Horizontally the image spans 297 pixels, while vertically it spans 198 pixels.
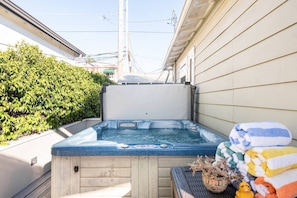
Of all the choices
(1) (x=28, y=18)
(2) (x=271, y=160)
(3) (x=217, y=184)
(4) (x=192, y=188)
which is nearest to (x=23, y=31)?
(1) (x=28, y=18)

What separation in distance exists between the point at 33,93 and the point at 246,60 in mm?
3230

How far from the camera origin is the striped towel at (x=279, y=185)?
0.95m

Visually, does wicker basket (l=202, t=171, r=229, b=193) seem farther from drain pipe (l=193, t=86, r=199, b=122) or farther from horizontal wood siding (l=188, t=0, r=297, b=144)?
→ drain pipe (l=193, t=86, r=199, b=122)

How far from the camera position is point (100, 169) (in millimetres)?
2137

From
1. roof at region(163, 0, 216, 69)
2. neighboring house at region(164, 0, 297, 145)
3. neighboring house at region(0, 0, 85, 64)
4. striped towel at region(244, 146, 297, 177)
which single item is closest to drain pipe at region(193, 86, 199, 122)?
neighboring house at region(164, 0, 297, 145)

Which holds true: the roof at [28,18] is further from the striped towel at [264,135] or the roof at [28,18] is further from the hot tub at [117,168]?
the striped towel at [264,135]

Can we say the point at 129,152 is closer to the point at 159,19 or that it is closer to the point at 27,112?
the point at 27,112

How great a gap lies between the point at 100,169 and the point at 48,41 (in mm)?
5950

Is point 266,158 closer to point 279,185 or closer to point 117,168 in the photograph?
point 279,185

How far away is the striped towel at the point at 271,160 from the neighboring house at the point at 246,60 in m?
0.41

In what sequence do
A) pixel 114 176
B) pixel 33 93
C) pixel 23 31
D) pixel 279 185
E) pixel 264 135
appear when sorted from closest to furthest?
1. pixel 279 185
2. pixel 264 135
3. pixel 114 176
4. pixel 33 93
5. pixel 23 31

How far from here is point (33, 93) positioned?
3.24 m

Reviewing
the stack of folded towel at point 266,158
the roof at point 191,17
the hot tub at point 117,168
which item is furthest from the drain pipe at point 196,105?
the stack of folded towel at point 266,158

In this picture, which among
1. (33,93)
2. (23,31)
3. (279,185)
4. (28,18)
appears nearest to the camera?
(279,185)
